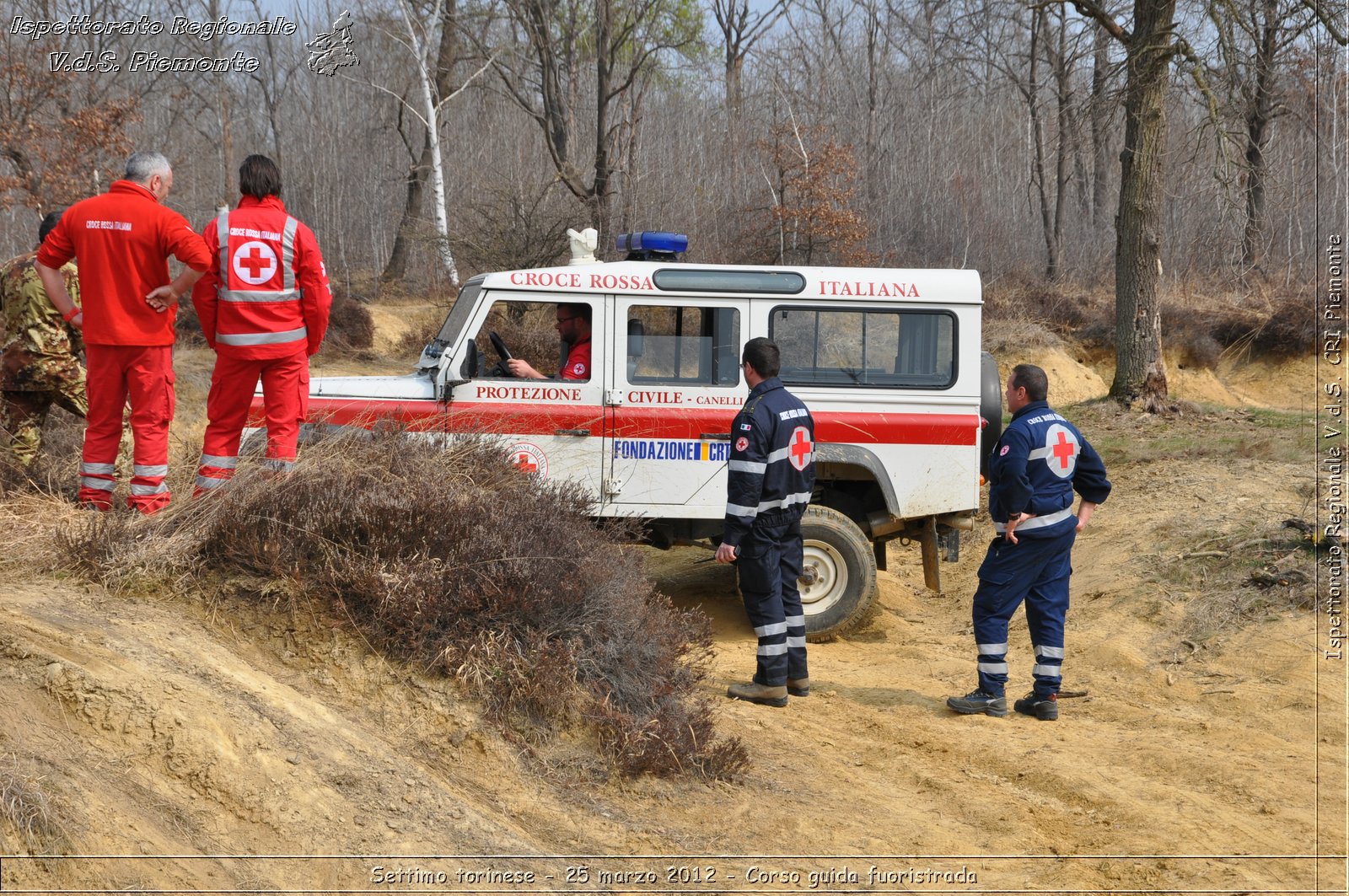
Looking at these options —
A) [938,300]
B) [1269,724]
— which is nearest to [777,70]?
[938,300]

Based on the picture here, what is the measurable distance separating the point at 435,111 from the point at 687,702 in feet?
64.2

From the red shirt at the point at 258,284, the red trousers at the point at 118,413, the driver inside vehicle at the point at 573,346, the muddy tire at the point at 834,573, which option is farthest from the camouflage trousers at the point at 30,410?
the muddy tire at the point at 834,573

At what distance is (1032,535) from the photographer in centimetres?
618

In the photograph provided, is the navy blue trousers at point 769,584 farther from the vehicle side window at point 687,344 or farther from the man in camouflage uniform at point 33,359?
the man in camouflage uniform at point 33,359

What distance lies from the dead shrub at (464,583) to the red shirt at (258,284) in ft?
2.60

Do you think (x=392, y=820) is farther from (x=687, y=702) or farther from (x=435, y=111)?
(x=435, y=111)

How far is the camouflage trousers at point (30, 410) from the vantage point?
681cm

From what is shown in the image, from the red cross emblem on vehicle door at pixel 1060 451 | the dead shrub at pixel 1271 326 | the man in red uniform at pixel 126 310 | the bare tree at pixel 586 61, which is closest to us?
the man in red uniform at pixel 126 310

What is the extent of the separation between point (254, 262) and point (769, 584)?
323cm

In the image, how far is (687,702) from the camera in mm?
5352

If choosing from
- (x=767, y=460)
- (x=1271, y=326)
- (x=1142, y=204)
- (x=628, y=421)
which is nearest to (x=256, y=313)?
(x=628, y=421)

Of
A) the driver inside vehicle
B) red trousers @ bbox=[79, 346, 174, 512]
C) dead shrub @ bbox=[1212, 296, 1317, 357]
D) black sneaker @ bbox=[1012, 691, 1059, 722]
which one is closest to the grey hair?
red trousers @ bbox=[79, 346, 174, 512]

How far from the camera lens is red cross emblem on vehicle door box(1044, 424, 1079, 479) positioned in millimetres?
6141

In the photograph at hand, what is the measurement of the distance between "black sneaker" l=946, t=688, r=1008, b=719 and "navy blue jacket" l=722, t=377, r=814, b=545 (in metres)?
1.43
